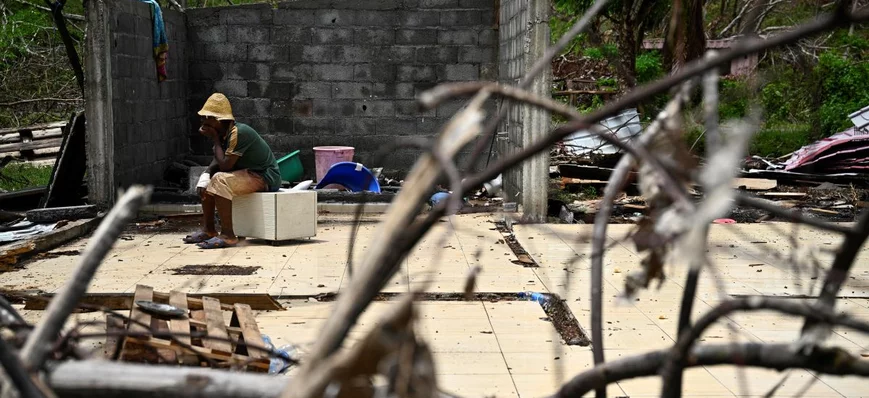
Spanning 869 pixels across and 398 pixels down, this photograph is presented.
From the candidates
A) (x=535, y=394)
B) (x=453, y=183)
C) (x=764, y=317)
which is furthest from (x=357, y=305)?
(x=764, y=317)

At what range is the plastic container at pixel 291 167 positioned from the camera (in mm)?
12469

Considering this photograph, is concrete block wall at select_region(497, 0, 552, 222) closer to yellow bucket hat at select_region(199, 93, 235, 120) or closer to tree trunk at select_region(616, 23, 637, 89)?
yellow bucket hat at select_region(199, 93, 235, 120)

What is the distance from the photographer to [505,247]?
29.4ft

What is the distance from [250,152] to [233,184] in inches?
13.1

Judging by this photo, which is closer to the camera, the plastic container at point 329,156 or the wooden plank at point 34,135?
the plastic container at point 329,156

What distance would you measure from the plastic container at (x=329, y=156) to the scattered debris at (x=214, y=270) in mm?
4768

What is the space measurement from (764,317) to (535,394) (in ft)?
7.48

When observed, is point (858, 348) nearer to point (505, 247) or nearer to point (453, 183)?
point (505, 247)

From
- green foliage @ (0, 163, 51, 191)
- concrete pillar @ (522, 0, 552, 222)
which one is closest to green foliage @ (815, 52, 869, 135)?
concrete pillar @ (522, 0, 552, 222)

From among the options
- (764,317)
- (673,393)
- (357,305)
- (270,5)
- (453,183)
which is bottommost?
(764,317)

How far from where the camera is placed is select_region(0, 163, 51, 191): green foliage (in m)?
12.5

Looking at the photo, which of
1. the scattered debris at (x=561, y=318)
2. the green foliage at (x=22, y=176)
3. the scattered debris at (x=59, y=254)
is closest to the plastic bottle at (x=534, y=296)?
the scattered debris at (x=561, y=318)

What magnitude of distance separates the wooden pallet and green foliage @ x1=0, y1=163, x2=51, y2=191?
7664mm

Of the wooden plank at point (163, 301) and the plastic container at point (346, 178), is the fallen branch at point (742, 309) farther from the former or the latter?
the plastic container at point (346, 178)
